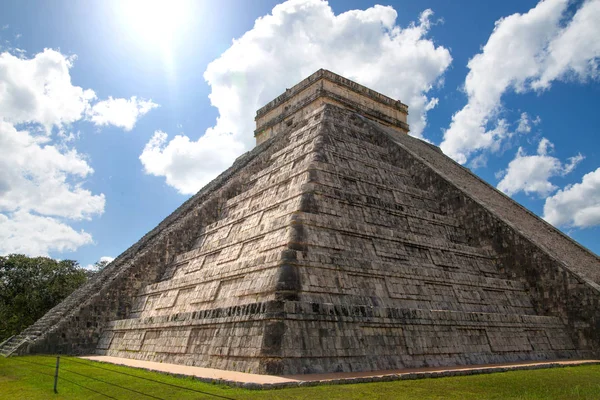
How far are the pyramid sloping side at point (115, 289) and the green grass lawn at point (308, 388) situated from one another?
3937 mm

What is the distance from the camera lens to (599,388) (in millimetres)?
7414

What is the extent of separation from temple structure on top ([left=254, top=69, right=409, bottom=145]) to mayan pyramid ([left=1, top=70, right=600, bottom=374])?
4129mm

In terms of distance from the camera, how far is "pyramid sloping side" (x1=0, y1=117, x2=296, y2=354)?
1332 centimetres

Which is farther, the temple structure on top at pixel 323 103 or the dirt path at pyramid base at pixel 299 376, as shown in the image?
the temple structure on top at pixel 323 103

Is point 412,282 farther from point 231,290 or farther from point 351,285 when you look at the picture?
point 231,290

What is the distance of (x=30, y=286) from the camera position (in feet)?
76.5

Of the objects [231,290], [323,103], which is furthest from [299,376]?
[323,103]

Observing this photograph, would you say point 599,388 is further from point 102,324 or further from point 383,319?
point 102,324

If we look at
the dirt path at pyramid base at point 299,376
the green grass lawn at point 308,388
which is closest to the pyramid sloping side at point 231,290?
the dirt path at pyramid base at point 299,376

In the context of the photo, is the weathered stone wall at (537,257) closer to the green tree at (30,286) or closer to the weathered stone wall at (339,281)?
the weathered stone wall at (339,281)

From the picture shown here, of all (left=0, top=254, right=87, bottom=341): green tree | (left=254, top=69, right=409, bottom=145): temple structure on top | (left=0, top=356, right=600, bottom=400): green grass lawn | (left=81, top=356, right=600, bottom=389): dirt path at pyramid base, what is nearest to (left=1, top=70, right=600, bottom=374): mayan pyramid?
(left=81, top=356, right=600, bottom=389): dirt path at pyramid base

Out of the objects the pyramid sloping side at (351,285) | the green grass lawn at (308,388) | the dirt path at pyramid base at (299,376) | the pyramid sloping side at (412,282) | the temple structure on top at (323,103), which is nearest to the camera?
the green grass lawn at (308,388)

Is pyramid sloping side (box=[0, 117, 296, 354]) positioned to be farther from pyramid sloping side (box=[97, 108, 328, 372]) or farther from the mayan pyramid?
pyramid sloping side (box=[97, 108, 328, 372])

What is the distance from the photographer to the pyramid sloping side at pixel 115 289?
43.7 ft
